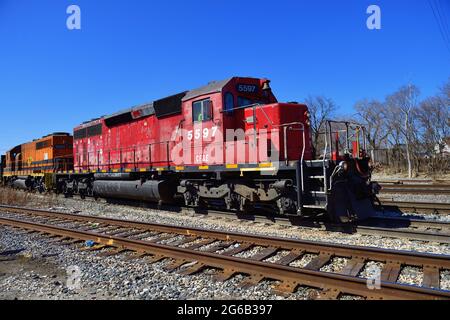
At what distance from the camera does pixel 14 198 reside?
18953 mm

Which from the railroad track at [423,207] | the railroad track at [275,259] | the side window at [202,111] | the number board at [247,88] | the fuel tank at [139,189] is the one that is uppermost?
the number board at [247,88]

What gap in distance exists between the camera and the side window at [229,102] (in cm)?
1040

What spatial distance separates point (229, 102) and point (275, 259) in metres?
5.42

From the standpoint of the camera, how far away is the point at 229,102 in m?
10.5

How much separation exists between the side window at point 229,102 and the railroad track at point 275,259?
3.77m

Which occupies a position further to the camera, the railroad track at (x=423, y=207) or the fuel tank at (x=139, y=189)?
the fuel tank at (x=139, y=189)

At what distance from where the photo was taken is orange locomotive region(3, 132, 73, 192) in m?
21.1

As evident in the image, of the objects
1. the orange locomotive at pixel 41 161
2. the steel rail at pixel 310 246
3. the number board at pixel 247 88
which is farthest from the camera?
the orange locomotive at pixel 41 161
